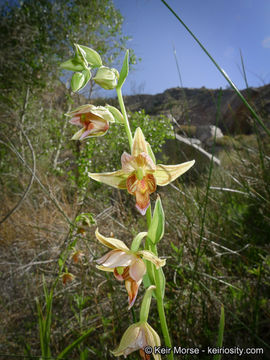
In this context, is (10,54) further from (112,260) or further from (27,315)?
(112,260)

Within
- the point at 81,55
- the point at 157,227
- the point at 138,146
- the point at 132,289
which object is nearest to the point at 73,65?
the point at 81,55

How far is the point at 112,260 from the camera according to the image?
2.25 ft

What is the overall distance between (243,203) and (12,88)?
5837mm

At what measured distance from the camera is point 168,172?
777mm

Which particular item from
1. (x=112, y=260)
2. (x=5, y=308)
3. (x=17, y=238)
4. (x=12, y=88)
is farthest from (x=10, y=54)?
(x=112, y=260)

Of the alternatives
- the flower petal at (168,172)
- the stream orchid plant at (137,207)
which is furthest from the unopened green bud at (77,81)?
the flower petal at (168,172)

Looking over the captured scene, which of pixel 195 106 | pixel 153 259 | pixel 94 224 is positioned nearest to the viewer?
pixel 153 259

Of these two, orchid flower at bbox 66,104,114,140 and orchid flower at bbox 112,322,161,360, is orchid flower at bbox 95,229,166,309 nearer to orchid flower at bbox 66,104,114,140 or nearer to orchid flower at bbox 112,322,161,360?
orchid flower at bbox 112,322,161,360

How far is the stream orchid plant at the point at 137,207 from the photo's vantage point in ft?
2.22

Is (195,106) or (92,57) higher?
(195,106)

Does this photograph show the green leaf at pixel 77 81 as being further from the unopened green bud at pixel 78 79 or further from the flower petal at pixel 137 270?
the flower petal at pixel 137 270

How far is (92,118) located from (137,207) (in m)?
0.35

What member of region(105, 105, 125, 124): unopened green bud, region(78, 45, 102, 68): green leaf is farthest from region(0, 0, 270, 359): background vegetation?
region(78, 45, 102, 68): green leaf

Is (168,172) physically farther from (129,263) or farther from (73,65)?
(73,65)
